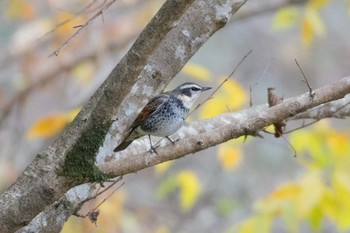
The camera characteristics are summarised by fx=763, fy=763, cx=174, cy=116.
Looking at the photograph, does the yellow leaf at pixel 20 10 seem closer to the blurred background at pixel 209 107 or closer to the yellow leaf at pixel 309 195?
the blurred background at pixel 209 107

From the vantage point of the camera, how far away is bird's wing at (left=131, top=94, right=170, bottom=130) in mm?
3949

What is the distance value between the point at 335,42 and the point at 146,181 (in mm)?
3632

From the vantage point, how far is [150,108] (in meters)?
4.28

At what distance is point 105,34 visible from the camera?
7941 mm

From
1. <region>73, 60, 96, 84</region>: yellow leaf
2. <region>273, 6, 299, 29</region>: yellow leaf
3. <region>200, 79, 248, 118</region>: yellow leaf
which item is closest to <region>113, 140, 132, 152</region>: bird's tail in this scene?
<region>200, 79, 248, 118</region>: yellow leaf

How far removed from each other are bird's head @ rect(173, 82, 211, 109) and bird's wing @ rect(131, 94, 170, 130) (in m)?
0.11

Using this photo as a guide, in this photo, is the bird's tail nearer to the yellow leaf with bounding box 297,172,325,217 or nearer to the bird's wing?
the bird's wing

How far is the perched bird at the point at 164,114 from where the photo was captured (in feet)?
13.1

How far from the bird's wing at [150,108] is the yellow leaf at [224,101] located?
1.09m

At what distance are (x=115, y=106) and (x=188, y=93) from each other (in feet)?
6.15

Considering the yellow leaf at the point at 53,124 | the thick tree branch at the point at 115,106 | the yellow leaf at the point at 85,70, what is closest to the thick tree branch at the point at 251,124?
the thick tree branch at the point at 115,106

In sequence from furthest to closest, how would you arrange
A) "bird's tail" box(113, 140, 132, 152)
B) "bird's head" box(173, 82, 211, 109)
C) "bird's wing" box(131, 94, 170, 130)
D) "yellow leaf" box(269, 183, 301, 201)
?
1. "yellow leaf" box(269, 183, 301, 201)
2. "bird's head" box(173, 82, 211, 109)
3. "bird's wing" box(131, 94, 170, 130)
4. "bird's tail" box(113, 140, 132, 152)

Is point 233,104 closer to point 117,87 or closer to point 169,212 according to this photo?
point 117,87

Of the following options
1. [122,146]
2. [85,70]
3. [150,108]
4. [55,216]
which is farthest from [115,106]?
[85,70]
